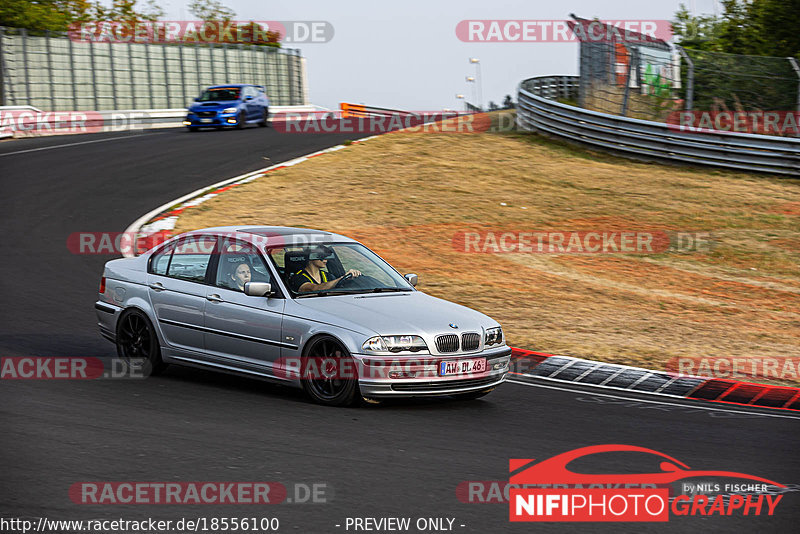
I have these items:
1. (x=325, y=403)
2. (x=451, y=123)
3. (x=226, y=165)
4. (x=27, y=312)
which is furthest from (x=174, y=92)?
(x=325, y=403)

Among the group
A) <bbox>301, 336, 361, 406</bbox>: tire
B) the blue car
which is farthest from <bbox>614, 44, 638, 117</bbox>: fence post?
<bbox>301, 336, 361, 406</bbox>: tire

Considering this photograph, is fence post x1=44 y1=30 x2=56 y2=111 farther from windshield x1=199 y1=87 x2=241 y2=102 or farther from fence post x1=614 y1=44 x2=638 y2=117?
fence post x1=614 y1=44 x2=638 y2=117

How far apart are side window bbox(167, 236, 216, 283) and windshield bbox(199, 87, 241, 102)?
24356 mm

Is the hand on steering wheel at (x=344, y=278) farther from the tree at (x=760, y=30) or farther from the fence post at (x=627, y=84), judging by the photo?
the tree at (x=760, y=30)

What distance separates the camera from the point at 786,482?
6191 mm

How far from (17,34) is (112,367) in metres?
29.8

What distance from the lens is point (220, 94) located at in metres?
32.8

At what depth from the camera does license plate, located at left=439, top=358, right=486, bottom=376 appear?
773cm

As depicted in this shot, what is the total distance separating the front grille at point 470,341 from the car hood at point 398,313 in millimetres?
44

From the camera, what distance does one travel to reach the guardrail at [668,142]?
23156 millimetres

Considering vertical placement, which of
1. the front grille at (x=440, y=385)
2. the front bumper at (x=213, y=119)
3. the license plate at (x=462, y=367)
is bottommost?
the front grille at (x=440, y=385)

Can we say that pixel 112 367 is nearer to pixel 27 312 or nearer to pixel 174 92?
pixel 27 312

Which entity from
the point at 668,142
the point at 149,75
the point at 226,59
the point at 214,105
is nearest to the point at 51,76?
the point at 149,75

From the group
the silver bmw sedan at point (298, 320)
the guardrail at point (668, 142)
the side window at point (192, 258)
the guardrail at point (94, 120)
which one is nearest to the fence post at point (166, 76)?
the guardrail at point (94, 120)
